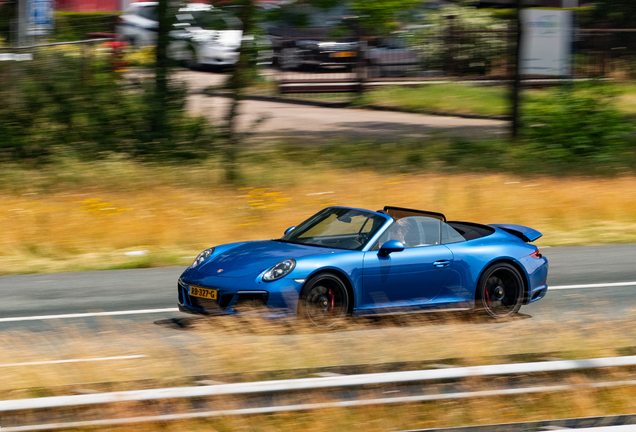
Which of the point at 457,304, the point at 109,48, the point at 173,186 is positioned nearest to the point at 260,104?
the point at 109,48

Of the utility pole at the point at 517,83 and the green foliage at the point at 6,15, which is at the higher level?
the green foliage at the point at 6,15

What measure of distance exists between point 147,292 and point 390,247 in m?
3.38

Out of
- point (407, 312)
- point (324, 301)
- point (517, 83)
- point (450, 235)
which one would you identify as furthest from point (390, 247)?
point (517, 83)

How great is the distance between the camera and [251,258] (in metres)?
7.81

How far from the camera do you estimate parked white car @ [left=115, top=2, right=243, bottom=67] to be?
17.1 meters

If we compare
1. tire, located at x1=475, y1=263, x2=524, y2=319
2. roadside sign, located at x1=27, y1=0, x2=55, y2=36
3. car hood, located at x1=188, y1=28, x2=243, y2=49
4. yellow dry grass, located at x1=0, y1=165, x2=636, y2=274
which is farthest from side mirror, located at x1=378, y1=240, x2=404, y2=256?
roadside sign, located at x1=27, y1=0, x2=55, y2=36

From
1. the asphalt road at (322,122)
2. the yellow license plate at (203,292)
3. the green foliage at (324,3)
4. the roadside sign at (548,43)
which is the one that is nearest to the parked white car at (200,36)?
the asphalt road at (322,122)

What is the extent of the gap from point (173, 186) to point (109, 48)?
4231 mm

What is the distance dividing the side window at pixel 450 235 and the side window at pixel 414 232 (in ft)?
0.19

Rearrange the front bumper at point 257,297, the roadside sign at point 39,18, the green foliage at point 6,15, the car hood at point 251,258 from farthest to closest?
the green foliage at point 6,15 < the roadside sign at point 39,18 < the car hood at point 251,258 < the front bumper at point 257,297

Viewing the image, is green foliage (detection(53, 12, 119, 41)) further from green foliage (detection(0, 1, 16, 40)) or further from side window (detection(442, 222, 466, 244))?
side window (detection(442, 222, 466, 244))

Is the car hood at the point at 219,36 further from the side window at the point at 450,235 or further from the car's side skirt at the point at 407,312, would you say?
the car's side skirt at the point at 407,312

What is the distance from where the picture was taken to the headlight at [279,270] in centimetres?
744

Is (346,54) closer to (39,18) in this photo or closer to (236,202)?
(39,18)
